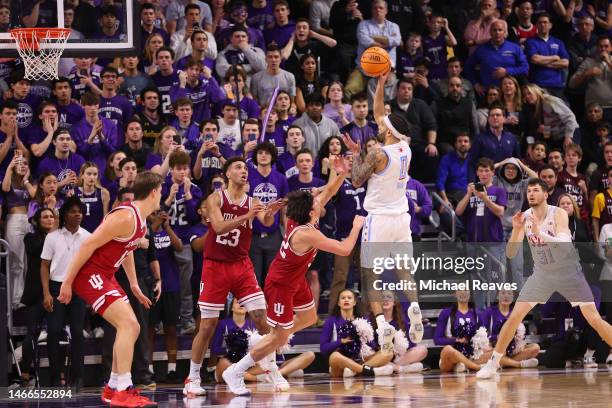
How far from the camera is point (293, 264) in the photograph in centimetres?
1107

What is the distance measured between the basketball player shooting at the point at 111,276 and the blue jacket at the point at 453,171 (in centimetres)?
672

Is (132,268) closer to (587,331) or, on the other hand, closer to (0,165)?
(0,165)

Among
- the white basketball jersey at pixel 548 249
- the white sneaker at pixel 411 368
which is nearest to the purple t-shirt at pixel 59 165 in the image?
the white sneaker at pixel 411 368

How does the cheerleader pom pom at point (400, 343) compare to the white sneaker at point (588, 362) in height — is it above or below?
above

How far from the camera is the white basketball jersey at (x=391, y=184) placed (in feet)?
37.1

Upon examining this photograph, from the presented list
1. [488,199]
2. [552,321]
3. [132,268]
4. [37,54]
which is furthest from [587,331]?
[37,54]

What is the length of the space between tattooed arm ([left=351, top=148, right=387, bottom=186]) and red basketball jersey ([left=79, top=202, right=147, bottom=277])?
2414 millimetres

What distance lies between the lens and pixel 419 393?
36.0 feet

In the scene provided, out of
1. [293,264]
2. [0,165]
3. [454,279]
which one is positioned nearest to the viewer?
[293,264]

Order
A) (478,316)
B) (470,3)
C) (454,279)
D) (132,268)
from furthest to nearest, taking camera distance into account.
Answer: (470,3), (454,279), (478,316), (132,268)

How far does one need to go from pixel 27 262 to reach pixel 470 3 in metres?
10.1

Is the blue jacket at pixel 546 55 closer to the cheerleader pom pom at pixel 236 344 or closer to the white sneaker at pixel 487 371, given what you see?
the white sneaker at pixel 487 371

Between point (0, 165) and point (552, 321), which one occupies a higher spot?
point (0, 165)

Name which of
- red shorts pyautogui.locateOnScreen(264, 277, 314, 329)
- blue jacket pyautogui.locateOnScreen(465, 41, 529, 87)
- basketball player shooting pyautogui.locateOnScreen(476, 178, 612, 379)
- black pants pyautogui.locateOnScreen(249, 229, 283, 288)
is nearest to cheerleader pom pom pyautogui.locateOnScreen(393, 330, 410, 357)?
basketball player shooting pyautogui.locateOnScreen(476, 178, 612, 379)
